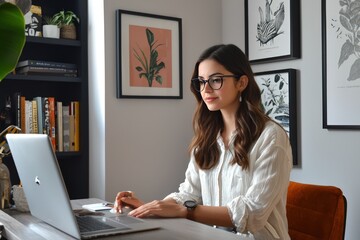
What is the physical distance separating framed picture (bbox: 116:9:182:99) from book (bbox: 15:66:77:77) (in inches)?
13.0

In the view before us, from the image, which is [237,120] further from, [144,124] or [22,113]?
[22,113]

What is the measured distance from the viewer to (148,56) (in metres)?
2.99

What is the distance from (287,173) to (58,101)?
1.87m

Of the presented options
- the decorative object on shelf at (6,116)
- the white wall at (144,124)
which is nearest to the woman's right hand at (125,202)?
the white wall at (144,124)

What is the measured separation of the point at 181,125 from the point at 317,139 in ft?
3.06

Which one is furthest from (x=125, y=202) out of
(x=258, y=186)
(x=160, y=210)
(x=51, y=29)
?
(x=51, y=29)

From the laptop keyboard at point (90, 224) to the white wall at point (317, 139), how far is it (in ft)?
4.42

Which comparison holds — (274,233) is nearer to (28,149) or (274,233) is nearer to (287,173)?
(287,173)

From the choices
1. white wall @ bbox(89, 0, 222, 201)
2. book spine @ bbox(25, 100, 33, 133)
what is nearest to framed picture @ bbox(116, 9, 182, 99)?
white wall @ bbox(89, 0, 222, 201)

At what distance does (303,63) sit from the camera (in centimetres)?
266

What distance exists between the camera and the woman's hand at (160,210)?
167 centimetres

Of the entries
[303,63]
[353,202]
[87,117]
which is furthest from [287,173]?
[87,117]

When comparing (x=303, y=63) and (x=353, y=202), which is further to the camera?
(x=303, y=63)

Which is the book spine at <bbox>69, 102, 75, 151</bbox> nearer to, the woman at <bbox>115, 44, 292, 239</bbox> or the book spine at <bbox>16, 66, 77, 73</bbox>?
the book spine at <bbox>16, 66, 77, 73</bbox>
